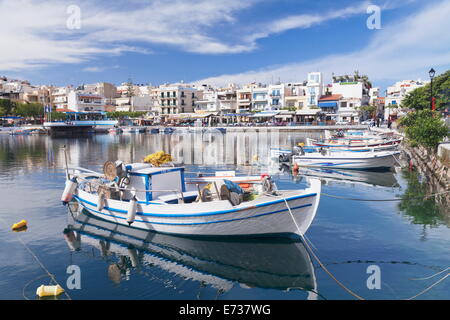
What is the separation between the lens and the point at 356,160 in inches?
1095

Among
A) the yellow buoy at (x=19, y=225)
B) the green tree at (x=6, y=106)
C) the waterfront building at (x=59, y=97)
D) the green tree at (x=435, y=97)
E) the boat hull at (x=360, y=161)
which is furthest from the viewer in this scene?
the waterfront building at (x=59, y=97)

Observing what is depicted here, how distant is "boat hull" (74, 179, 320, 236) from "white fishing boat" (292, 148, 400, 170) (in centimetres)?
1864

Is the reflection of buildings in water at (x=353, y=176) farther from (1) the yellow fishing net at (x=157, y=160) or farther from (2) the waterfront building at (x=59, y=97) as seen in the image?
(2) the waterfront building at (x=59, y=97)

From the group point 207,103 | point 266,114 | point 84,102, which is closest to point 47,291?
point 266,114

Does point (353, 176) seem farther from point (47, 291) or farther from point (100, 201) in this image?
point (47, 291)

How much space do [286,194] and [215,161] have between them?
2285 cm

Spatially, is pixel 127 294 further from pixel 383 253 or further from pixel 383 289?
pixel 383 253

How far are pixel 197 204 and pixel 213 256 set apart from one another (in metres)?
1.81

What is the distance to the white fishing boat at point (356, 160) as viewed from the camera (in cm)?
2770

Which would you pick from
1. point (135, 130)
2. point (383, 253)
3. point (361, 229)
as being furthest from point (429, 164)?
point (135, 130)

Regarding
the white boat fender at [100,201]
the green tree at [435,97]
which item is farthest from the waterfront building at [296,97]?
the white boat fender at [100,201]

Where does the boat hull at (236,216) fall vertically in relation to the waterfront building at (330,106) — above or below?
below

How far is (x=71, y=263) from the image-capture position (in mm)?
10555

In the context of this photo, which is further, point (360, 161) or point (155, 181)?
point (360, 161)
